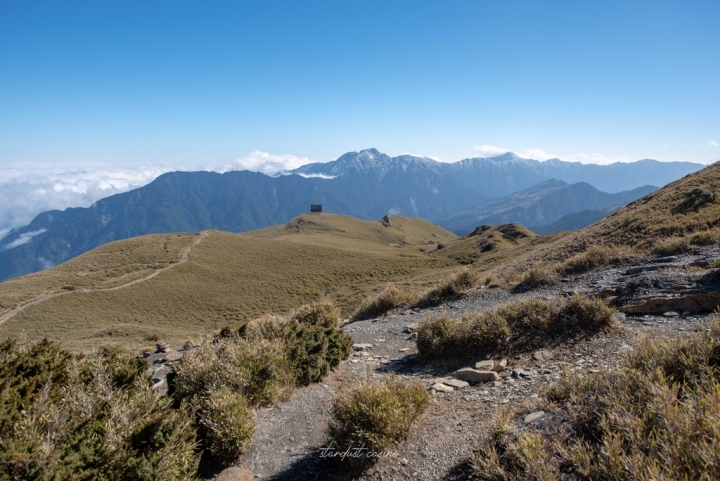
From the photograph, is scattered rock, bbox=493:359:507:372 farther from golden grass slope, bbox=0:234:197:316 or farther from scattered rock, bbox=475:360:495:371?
golden grass slope, bbox=0:234:197:316

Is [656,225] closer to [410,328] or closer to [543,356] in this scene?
[410,328]

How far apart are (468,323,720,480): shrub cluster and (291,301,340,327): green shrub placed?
10944 mm

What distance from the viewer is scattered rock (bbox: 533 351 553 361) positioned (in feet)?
26.3

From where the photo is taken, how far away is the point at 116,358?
8.37m

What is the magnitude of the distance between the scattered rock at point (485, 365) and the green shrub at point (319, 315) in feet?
27.0

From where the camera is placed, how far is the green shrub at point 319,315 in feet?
51.0

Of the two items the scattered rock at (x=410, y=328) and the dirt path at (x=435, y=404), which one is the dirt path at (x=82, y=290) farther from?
the dirt path at (x=435, y=404)

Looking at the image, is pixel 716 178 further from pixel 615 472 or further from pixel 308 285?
pixel 308 285

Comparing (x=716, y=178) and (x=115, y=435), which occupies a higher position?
(x=716, y=178)

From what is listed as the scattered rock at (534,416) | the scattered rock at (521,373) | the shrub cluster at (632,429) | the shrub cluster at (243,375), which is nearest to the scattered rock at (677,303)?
the scattered rock at (521,373)

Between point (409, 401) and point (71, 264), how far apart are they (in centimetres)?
7507

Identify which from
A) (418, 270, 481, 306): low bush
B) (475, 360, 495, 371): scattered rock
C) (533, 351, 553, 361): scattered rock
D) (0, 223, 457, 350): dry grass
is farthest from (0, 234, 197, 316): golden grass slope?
(533, 351, 553, 361): scattered rock

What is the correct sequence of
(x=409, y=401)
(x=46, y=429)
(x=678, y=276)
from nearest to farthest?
1. (x=46, y=429)
2. (x=409, y=401)
3. (x=678, y=276)

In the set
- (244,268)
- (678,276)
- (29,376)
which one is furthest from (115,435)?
(244,268)
